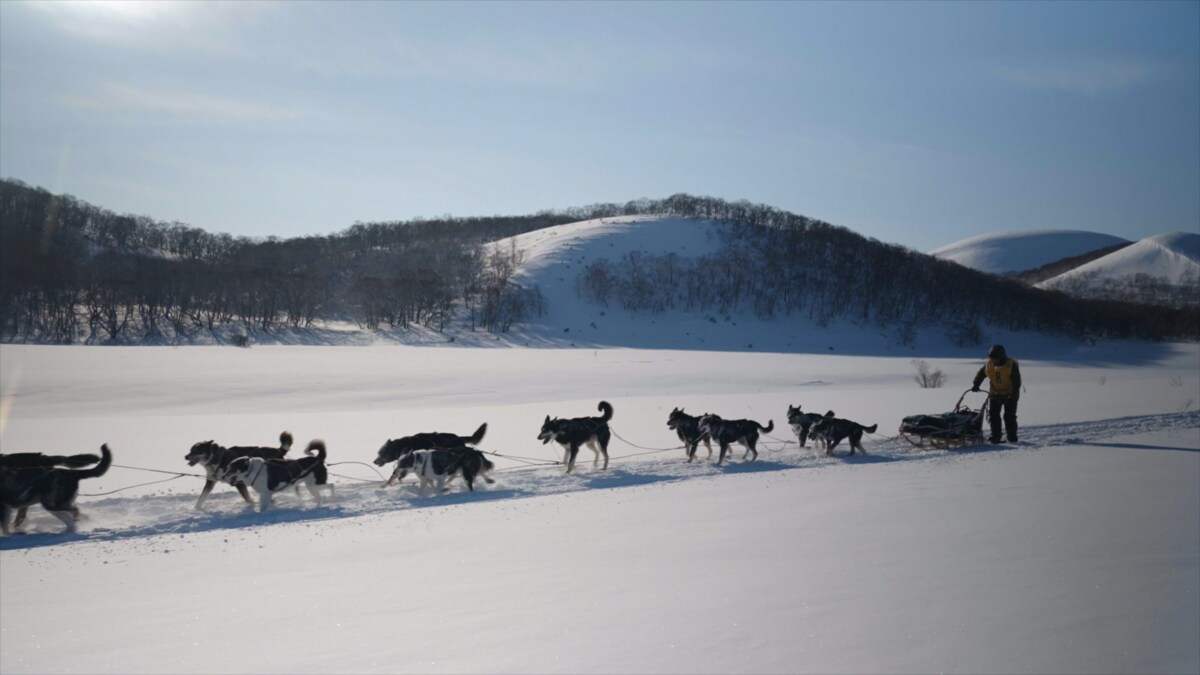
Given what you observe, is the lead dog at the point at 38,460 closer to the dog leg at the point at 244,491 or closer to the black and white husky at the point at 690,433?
the dog leg at the point at 244,491

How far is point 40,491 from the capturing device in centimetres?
886

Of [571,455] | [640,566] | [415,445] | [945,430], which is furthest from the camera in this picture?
[945,430]

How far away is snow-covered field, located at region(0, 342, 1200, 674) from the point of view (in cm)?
512

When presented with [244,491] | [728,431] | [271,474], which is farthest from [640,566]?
[728,431]

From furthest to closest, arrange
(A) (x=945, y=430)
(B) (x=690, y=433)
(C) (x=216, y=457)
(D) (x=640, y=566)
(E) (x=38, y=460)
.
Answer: (A) (x=945, y=430)
(B) (x=690, y=433)
(C) (x=216, y=457)
(E) (x=38, y=460)
(D) (x=640, y=566)

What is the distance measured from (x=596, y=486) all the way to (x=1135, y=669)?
25.4 feet

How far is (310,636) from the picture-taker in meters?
5.36

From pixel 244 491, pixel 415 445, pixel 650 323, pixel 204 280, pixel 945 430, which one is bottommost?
pixel 244 491

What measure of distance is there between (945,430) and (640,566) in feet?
36.3

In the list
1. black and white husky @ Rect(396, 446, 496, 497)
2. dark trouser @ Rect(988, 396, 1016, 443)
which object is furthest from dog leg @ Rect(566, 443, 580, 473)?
dark trouser @ Rect(988, 396, 1016, 443)

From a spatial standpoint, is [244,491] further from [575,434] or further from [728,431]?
[728,431]

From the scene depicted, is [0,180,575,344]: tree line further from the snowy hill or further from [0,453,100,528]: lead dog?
[0,453,100,528]: lead dog

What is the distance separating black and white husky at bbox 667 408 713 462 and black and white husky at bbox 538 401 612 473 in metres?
1.67

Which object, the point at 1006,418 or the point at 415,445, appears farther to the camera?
the point at 1006,418
